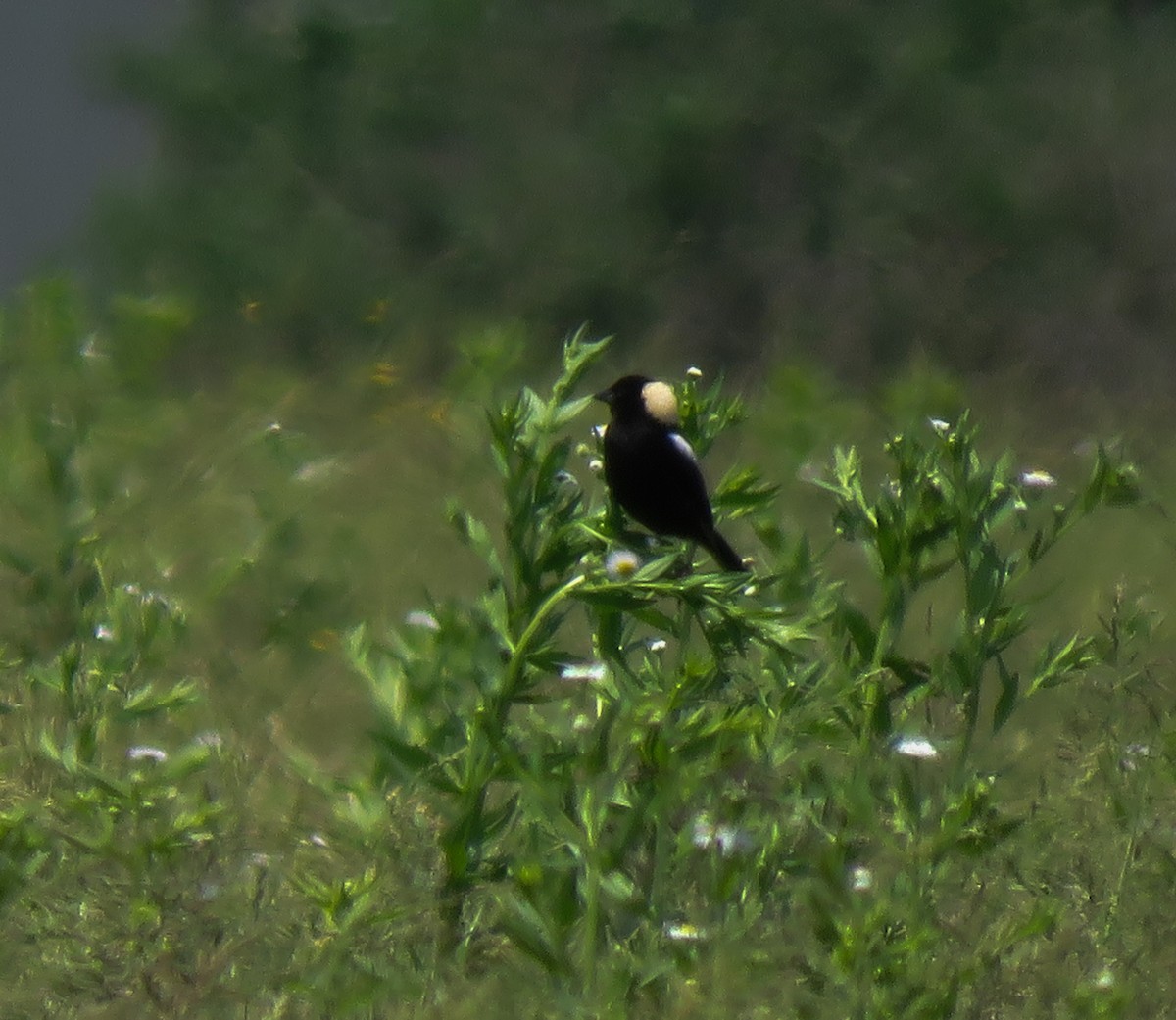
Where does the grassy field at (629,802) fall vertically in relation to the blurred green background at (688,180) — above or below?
above

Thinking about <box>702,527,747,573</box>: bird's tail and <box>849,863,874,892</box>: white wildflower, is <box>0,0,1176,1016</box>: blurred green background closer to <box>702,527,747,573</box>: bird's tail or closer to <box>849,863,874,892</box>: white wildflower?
<box>702,527,747,573</box>: bird's tail

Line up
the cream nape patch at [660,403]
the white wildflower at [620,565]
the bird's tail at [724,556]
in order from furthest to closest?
1. the cream nape patch at [660,403]
2. the bird's tail at [724,556]
3. the white wildflower at [620,565]

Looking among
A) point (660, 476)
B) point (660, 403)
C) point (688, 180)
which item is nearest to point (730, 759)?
point (660, 476)

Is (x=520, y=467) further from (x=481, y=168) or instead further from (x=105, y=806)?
(x=481, y=168)

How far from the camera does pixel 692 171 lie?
11.2 metres

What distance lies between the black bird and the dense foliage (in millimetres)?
6332

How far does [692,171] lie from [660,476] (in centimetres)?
750

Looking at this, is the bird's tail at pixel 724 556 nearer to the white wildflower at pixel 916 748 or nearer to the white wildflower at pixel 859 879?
the white wildflower at pixel 916 748

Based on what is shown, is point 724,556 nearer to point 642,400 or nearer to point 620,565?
point 642,400

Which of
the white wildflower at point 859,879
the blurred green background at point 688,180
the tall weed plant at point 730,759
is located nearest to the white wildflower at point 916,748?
the tall weed plant at point 730,759

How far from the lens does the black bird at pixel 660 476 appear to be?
12.7ft

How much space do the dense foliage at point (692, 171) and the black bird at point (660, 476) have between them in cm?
633

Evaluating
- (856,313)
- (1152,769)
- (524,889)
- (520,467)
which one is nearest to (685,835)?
(524,889)

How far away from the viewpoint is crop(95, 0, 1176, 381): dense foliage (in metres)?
10.8
